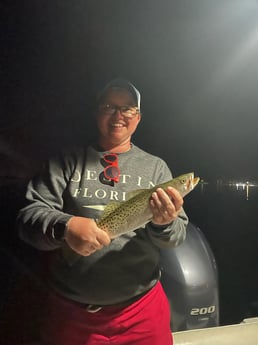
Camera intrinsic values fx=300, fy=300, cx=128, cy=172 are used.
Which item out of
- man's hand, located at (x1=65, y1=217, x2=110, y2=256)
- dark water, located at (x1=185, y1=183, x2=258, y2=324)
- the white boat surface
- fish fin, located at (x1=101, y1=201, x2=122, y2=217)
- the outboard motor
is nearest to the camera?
man's hand, located at (x1=65, y1=217, x2=110, y2=256)

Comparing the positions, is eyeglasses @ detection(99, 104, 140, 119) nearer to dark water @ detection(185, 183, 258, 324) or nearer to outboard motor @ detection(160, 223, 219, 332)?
outboard motor @ detection(160, 223, 219, 332)

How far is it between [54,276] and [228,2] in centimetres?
354

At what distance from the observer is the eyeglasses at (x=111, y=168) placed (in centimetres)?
108

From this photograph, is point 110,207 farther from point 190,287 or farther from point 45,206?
point 190,287

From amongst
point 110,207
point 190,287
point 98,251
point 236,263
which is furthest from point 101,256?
point 236,263

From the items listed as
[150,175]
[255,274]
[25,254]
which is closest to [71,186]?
[150,175]

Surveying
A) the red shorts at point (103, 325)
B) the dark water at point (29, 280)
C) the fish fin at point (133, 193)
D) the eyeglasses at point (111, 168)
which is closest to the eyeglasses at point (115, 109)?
the eyeglasses at point (111, 168)

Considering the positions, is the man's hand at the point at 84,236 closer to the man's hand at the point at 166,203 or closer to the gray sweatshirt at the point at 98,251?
the gray sweatshirt at the point at 98,251

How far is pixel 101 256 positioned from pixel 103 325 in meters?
0.23

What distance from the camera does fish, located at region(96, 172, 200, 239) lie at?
93 cm

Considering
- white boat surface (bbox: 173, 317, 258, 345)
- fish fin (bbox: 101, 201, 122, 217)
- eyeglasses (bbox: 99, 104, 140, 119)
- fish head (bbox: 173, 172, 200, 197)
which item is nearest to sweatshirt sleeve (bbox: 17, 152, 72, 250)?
fish fin (bbox: 101, 201, 122, 217)

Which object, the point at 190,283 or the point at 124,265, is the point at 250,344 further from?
the point at 124,265

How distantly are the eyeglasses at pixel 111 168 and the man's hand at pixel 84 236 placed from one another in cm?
23

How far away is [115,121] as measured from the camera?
1.12 meters
